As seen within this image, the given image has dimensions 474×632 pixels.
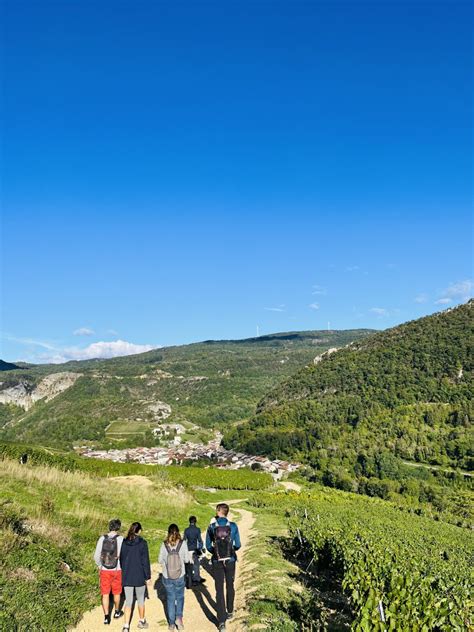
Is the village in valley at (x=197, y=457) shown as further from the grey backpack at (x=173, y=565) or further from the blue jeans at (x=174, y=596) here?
the grey backpack at (x=173, y=565)

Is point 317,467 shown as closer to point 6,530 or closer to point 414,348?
point 414,348

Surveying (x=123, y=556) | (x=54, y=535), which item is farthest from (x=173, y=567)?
(x=54, y=535)

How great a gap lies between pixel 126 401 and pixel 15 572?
15630 cm

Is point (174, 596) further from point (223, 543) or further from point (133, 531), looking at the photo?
point (133, 531)

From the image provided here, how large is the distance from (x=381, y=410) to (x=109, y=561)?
113 meters

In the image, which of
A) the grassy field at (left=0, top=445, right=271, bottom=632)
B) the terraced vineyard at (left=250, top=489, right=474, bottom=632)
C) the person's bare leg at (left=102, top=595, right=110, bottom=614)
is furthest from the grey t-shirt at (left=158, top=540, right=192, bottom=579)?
the terraced vineyard at (left=250, top=489, right=474, bottom=632)

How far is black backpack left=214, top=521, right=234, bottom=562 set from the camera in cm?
791

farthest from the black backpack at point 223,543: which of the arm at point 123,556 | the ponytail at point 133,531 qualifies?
the arm at point 123,556

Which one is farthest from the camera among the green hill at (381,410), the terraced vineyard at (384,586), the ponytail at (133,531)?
the green hill at (381,410)

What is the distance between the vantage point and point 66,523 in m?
12.0

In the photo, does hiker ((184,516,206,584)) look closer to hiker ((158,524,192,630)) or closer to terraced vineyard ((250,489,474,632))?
hiker ((158,524,192,630))

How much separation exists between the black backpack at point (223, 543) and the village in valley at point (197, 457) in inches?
2808

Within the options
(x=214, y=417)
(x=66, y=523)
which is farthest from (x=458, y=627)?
(x=214, y=417)

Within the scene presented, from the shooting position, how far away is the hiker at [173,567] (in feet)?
24.8
